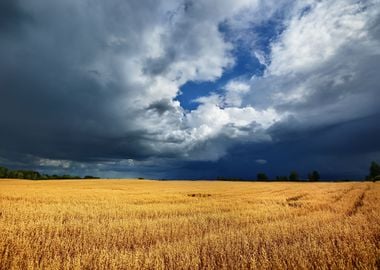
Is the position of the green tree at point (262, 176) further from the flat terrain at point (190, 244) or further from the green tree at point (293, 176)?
the flat terrain at point (190, 244)

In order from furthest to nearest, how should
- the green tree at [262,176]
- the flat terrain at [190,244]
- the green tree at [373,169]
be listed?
the green tree at [262,176] < the green tree at [373,169] < the flat terrain at [190,244]

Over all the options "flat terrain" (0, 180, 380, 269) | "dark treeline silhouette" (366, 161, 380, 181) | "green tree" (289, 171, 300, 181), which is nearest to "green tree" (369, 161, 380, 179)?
"dark treeline silhouette" (366, 161, 380, 181)

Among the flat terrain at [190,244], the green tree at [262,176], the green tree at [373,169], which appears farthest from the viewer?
the green tree at [262,176]

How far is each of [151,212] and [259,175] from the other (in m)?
156

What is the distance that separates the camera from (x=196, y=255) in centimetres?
845

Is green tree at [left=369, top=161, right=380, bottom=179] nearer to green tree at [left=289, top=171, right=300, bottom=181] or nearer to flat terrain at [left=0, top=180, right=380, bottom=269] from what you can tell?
green tree at [left=289, top=171, right=300, bottom=181]

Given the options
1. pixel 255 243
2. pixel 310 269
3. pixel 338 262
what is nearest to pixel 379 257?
pixel 338 262

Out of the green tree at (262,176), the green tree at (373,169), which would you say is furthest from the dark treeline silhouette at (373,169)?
the green tree at (262,176)

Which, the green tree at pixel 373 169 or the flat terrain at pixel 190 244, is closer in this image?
the flat terrain at pixel 190 244

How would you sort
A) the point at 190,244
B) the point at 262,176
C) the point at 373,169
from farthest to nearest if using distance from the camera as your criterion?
the point at 262,176
the point at 373,169
the point at 190,244

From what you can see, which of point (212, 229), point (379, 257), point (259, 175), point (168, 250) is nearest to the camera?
point (379, 257)

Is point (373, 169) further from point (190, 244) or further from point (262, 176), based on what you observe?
point (190, 244)

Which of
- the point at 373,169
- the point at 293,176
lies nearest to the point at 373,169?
the point at 373,169

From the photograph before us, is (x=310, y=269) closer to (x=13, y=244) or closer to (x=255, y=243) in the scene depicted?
(x=255, y=243)
